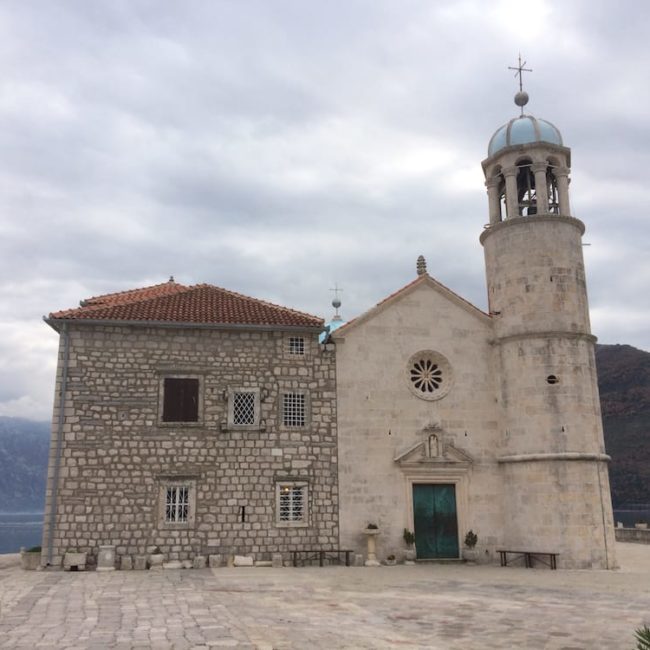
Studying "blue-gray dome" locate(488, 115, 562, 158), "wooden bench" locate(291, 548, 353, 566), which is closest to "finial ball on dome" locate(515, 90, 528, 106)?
"blue-gray dome" locate(488, 115, 562, 158)

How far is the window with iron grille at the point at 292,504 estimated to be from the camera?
2014cm

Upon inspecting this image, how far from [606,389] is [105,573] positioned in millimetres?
139944

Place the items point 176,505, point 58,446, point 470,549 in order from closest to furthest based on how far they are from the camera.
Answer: point 58,446 → point 176,505 → point 470,549

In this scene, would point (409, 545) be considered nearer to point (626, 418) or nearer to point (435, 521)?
point (435, 521)

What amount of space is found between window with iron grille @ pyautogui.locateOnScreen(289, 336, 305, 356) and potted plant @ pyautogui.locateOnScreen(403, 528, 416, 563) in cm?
667

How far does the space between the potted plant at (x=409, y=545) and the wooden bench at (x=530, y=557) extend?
276 cm

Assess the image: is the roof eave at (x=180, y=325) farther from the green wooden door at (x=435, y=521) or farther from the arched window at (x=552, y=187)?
the arched window at (x=552, y=187)

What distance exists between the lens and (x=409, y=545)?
20453 mm

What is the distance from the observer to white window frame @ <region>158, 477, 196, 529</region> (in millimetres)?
19359

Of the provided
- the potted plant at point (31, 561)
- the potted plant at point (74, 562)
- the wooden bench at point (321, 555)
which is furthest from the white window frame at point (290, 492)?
the potted plant at point (31, 561)

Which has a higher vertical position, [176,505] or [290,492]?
[290,492]

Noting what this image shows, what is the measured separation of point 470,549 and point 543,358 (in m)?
6.62

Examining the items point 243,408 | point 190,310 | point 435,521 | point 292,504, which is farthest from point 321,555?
point 190,310

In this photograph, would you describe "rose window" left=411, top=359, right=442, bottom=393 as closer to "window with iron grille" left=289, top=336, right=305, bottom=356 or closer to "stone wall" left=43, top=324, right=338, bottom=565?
"stone wall" left=43, top=324, right=338, bottom=565
